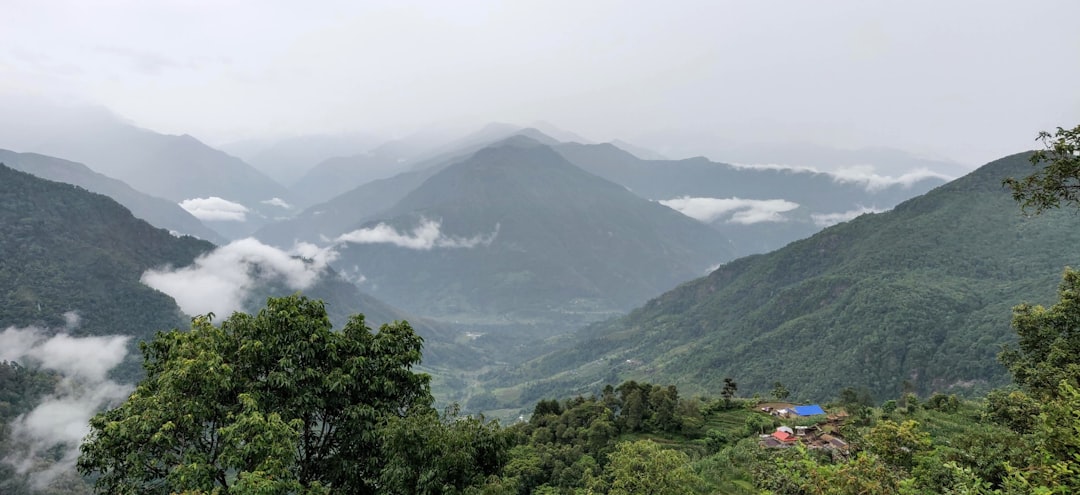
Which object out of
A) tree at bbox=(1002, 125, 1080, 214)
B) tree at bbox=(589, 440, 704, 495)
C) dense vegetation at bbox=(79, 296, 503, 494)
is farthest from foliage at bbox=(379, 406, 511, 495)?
tree at bbox=(1002, 125, 1080, 214)

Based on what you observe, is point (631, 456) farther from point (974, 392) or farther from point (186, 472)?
point (974, 392)

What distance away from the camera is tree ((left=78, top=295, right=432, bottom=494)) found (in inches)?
496

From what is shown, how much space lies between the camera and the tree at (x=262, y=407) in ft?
41.3

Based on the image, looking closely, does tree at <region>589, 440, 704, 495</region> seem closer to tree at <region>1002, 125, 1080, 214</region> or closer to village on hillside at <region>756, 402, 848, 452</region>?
tree at <region>1002, 125, 1080, 214</region>

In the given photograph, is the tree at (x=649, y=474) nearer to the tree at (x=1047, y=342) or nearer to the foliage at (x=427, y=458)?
the foliage at (x=427, y=458)

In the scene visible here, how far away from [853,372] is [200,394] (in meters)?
223

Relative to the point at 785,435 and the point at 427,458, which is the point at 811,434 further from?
the point at 427,458

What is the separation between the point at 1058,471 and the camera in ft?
27.7

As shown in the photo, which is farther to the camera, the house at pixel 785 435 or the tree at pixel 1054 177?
the house at pixel 785 435

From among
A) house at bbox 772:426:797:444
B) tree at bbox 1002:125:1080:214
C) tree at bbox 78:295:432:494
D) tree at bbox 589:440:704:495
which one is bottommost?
house at bbox 772:426:797:444

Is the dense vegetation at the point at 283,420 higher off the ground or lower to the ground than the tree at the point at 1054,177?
lower

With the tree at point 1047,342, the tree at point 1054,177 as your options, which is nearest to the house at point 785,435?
the tree at point 1047,342

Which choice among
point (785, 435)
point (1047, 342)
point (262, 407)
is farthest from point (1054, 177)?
point (785, 435)

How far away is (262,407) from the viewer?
14.3 metres
